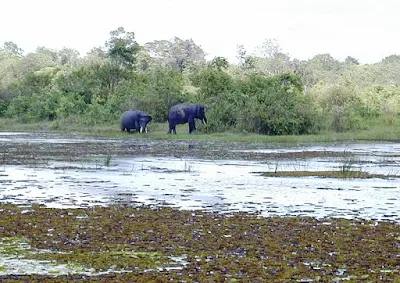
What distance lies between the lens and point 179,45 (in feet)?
312

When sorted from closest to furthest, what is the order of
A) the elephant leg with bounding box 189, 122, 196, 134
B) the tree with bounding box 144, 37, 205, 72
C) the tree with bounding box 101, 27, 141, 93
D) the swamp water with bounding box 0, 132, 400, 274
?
the swamp water with bounding box 0, 132, 400, 274, the elephant leg with bounding box 189, 122, 196, 134, the tree with bounding box 101, 27, 141, 93, the tree with bounding box 144, 37, 205, 72

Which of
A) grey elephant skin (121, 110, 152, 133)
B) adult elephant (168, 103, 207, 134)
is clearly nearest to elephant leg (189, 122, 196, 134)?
adult elephant (168, 103, 207, 134)

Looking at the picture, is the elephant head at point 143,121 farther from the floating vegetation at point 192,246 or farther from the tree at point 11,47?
the tree at point 11,47

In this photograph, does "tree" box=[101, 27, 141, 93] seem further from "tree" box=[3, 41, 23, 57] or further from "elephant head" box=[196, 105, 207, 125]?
"tree" box=[3, 41, 23, 57]

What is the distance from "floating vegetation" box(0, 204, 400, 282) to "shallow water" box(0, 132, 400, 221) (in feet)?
4.44

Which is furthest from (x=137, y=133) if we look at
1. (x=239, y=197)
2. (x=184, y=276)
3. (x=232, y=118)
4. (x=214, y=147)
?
(x=184, y=276)

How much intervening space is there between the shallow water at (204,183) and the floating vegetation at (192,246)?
1354mm

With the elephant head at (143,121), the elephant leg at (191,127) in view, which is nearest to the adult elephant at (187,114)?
the elephant leg at (191,127)

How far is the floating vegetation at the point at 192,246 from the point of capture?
947 cm

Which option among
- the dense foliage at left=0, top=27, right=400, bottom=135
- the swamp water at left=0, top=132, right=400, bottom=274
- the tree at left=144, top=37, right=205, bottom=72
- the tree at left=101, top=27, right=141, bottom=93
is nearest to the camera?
the swamp water at left=0, top=132, right=400, bottom=274

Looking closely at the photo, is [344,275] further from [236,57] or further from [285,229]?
[236,57]

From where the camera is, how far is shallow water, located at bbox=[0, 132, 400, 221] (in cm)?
1569

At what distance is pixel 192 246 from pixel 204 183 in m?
8.61

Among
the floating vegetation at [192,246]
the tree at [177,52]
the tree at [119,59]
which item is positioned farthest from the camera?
the tree at [177,52]
